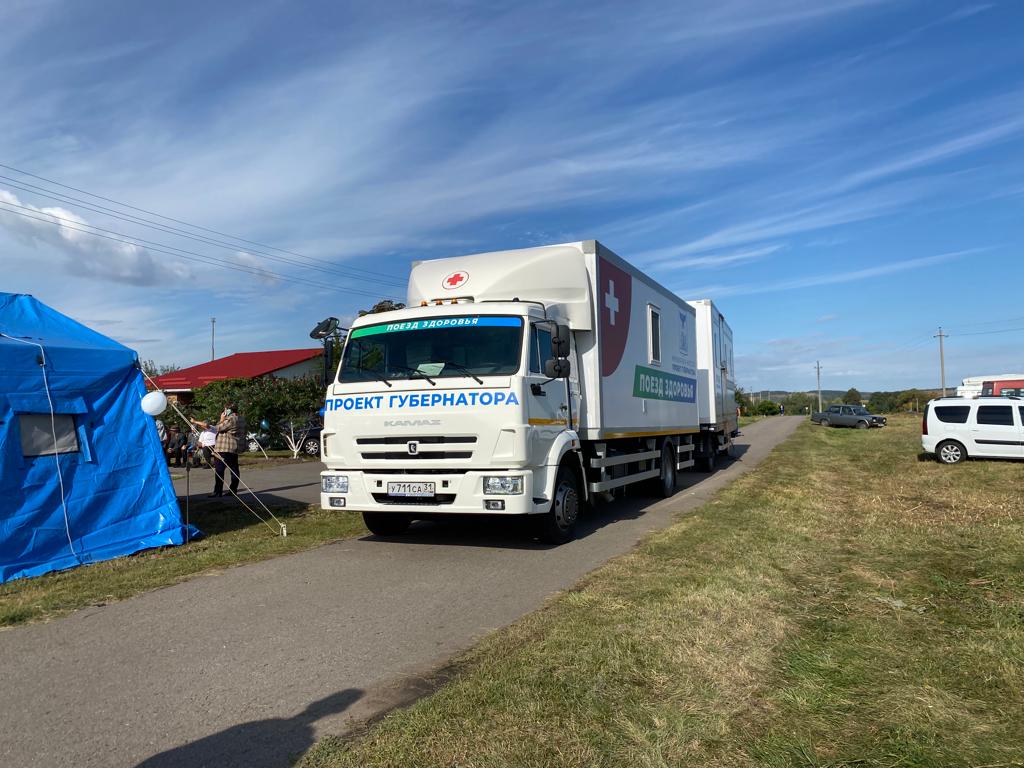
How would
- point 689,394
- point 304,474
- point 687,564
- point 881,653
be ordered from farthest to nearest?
point 304,474
point 689,394
point 687,564
point 881,653

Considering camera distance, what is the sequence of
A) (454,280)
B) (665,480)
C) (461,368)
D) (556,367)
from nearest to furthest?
(461,368) → (556,367) → (454,280) → (665,480)

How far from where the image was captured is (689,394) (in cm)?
1463

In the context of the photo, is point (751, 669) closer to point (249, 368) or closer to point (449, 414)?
point (449, 414)

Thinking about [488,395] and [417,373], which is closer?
[488,395]

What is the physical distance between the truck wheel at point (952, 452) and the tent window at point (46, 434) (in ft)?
63.5

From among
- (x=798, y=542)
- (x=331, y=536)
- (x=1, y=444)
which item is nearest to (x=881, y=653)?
(x=798, y=542)

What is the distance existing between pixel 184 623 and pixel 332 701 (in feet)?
7.01

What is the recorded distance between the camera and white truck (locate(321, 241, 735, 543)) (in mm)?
7520

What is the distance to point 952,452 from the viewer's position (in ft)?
62.0

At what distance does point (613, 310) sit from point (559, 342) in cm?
238

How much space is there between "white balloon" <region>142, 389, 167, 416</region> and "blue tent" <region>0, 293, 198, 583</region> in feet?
0.69

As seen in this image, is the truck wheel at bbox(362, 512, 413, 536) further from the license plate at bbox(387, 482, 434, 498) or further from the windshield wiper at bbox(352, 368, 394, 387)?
→ the windshield wiper at bbox(352, 368, 394, 387)

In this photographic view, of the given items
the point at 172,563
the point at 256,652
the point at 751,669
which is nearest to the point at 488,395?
the point at 256,652

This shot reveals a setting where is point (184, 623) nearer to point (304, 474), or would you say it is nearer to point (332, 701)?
point (332, 701)
